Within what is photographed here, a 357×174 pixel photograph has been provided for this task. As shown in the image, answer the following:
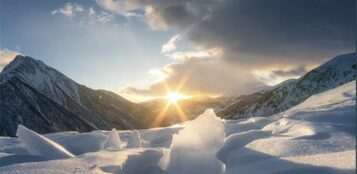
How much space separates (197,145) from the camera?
813 cm

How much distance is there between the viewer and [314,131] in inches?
349

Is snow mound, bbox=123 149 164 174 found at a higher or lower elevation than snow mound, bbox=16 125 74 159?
lower

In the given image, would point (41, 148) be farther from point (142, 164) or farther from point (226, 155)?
point (226, 155)

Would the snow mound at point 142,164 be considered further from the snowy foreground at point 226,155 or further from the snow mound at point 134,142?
the snow mound at point 134,142

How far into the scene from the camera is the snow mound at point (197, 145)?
7934mm

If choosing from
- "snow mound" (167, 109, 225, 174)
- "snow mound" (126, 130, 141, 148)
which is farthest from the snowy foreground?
"snow mound" (126, 130, 141, 148)

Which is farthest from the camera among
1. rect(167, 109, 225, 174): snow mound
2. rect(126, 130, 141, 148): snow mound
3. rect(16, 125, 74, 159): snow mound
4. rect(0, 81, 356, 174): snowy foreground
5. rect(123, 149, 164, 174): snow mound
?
rect(126, 130, 141, 148): snow mound

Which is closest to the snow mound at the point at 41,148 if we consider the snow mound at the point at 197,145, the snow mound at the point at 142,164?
the snow mound at the point at 142,164

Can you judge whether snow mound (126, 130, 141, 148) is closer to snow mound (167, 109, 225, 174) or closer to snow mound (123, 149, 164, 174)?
snow mound (123, 149, 164, 174)

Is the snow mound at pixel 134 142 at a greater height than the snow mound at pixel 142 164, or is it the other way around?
the snow mound at pixel 134 142

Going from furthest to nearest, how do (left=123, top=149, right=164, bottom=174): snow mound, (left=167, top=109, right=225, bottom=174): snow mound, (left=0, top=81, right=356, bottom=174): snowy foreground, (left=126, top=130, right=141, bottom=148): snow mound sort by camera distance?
1. (left=126, top=130, right=141, bottom=148): snow mound
2. (left=123, top=149, right=164, bottom=174): snow mound
3. (left=167, top=109, right=225, bottom=174): snow mound
4. (left=0, top=81, right=356, bottom=174): snowy foreground

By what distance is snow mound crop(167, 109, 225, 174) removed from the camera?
7934 millimetres

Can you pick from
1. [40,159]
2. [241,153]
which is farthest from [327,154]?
[40,159]

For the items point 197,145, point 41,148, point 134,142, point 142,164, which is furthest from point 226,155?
point 134,142
